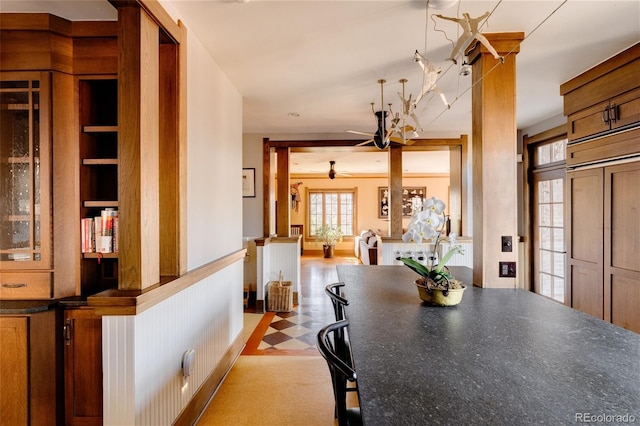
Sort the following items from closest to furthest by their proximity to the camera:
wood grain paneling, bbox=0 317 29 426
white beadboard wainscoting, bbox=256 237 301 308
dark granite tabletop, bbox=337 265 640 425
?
1. dark granite tabletop, bbox=337 265 640 425
2. wood grain paneling, bbox=0 317 29 426
3. white beadboard wainscoting, bbox=256 237 301 308

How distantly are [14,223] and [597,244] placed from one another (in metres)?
4.34

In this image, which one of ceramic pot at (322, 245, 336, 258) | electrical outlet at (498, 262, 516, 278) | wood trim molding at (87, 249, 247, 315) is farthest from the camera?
ceramic pot at (322, 245, 336, 258)

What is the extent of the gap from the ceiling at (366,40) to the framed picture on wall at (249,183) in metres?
1.34

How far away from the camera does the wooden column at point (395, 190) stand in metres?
4.63

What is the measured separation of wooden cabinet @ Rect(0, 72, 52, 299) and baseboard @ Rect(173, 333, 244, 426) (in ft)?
3.44

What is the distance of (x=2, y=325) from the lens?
170 cm

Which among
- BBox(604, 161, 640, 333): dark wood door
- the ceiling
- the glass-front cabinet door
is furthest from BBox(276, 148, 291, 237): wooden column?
BBox(604, 161, 640, 333): dark wood door

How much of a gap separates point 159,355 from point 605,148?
3613 mm

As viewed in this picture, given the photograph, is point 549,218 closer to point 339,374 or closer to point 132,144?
point 339,374

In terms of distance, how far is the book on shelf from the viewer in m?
1.88

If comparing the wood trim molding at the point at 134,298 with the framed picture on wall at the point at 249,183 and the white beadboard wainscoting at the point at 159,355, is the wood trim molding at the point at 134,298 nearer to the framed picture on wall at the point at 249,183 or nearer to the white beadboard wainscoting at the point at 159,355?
the white beadboard wainscoting at the point at 159,355

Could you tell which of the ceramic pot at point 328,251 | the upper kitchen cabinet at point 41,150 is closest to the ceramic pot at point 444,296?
the upper kitchen cabinet at point 41,150

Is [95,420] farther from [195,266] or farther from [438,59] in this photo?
[438,59]

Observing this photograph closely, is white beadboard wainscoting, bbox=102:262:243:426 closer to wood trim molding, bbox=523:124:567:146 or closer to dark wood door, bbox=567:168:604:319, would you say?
dark wood door, bbox=567:168:604:319
